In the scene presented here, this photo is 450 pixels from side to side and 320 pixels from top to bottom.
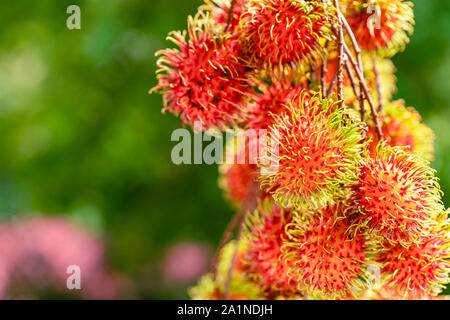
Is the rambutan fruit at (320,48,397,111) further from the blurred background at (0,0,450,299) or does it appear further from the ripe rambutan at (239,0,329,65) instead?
the blurred background at (0,0,450,299)

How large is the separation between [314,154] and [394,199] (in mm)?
76

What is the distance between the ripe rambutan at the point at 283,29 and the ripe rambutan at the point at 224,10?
28mm

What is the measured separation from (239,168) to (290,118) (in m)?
0.17

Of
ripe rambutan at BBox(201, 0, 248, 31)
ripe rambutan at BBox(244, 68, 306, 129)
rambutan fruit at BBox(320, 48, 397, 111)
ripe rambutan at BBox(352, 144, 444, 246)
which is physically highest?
ripe rambutan at BBox(201, 0, 248, 31)

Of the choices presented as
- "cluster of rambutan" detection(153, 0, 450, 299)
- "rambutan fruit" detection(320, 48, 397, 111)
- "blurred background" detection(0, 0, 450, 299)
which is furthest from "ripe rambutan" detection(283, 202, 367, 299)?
"blurred background" detection(0, 0, 450, 299)

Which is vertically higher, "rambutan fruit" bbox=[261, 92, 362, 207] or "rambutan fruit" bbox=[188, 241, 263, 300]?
"rambutan fruit" bbox=[261, 92, 362, 207]

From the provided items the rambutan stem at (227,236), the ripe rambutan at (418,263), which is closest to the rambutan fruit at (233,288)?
the rambutan stem at (227,236)

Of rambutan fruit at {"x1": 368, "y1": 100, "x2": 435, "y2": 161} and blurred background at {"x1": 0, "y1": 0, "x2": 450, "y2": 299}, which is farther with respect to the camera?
blurred background at {"x1": 0, "y1": 0, "x2": 450, "y2": 299}

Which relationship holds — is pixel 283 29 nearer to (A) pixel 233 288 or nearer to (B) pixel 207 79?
(B) pixel 207 79

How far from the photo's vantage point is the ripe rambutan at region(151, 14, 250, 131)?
45cm

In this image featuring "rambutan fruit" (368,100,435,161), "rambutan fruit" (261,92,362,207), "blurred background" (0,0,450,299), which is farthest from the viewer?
"blurred background" (0,0,450,299)

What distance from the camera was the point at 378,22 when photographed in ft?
1.62

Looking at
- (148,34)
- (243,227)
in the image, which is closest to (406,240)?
(243,227)

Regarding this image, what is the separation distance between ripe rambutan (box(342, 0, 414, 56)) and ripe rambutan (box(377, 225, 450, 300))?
0.20m
